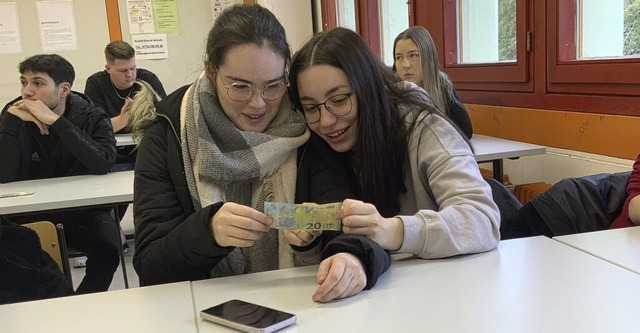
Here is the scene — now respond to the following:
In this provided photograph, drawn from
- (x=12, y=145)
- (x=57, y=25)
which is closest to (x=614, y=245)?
(x=12, y=145)


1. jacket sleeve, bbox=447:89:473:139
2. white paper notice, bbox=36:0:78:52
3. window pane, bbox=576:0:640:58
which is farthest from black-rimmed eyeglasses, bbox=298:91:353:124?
white paper notice, bbox=36:0:78:52

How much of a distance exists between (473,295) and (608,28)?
2.00 m

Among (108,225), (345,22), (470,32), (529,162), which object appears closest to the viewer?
(108,225)

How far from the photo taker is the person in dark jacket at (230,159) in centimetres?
140

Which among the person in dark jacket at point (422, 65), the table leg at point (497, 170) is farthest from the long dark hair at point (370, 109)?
the person in dark jacket at point (422, 65)

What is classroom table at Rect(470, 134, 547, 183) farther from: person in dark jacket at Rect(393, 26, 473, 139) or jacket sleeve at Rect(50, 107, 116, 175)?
jacket sleeve at Rect(50, 107, 116, 175)

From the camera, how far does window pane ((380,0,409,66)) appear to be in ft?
16.4

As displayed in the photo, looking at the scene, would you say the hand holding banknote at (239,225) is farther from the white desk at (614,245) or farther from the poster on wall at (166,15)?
the poster on wall at (166,15)

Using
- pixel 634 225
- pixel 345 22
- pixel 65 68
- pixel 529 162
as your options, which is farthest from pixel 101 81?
pixel 634 225

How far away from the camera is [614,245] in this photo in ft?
4.61

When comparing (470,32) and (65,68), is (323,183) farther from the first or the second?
(470,32)

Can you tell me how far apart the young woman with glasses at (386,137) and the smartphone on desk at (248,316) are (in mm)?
415

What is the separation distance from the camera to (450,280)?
1227mm

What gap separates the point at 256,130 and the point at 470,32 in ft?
9.02
